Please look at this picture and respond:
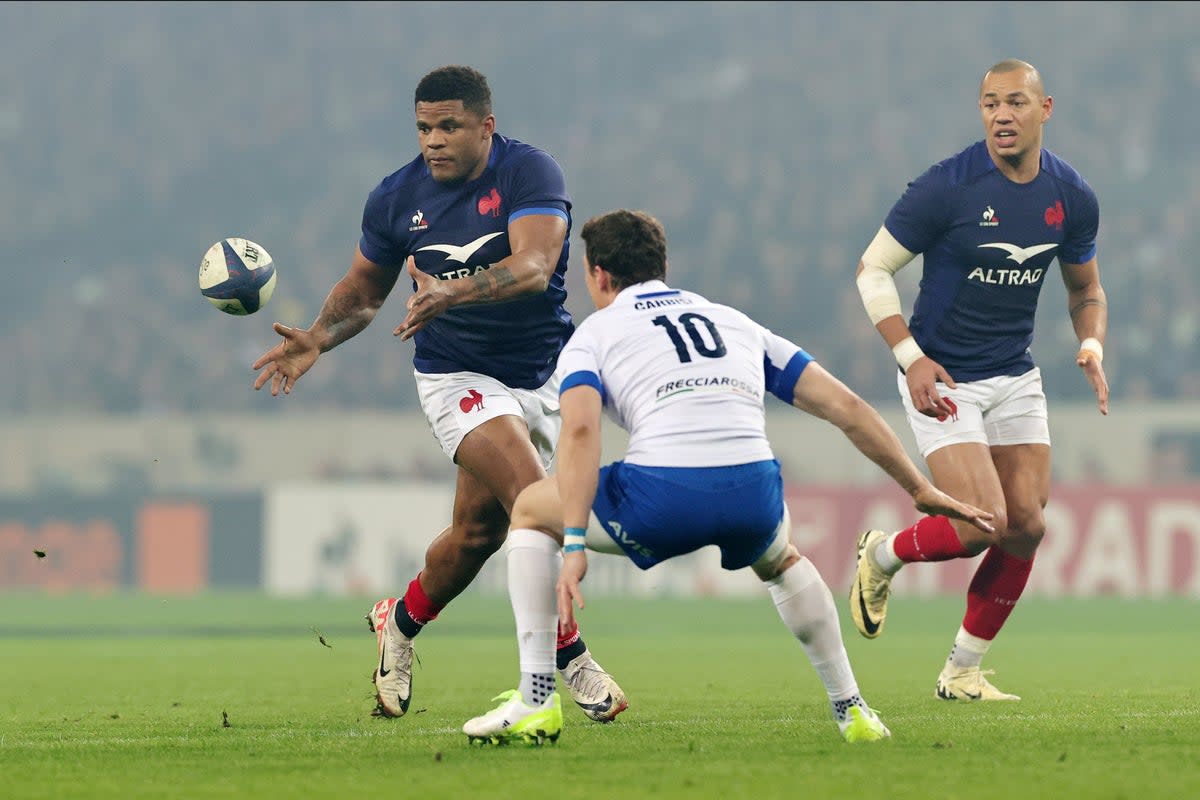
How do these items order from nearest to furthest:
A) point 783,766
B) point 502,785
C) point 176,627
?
point 502,785 < point 783,766 < point 176,627

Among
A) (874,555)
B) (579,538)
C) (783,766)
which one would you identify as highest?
(579,538)

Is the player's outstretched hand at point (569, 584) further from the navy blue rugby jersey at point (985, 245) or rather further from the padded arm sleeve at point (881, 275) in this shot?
the navy blue rugby jersey at point (985, 245)

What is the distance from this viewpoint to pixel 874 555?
8.28 m

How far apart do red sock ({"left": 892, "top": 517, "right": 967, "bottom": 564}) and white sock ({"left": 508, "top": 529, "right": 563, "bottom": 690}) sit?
102 inches

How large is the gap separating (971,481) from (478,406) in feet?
7.08

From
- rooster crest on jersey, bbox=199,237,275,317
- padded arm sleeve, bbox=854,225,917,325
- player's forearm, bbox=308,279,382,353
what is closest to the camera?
player's forearm, bbox=308,279,382,353

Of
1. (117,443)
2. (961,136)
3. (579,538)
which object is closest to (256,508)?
(117,443)

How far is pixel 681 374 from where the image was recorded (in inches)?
218

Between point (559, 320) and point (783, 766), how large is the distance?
9.58 ft

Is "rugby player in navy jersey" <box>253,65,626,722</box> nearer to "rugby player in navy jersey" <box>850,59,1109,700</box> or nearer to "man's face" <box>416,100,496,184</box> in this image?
"man's face" <box>416,100,496,184</box>

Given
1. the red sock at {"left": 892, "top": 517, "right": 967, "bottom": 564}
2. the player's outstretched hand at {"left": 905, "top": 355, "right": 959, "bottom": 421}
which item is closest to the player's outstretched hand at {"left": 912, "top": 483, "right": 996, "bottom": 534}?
the player's outstretched hand at {"left": 905, "top": 355, "right": 959, "bottom": 421}

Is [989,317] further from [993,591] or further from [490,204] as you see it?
[490,204]

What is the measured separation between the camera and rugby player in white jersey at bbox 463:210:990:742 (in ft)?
17.9

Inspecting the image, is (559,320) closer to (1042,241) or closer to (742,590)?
(1042,241)
